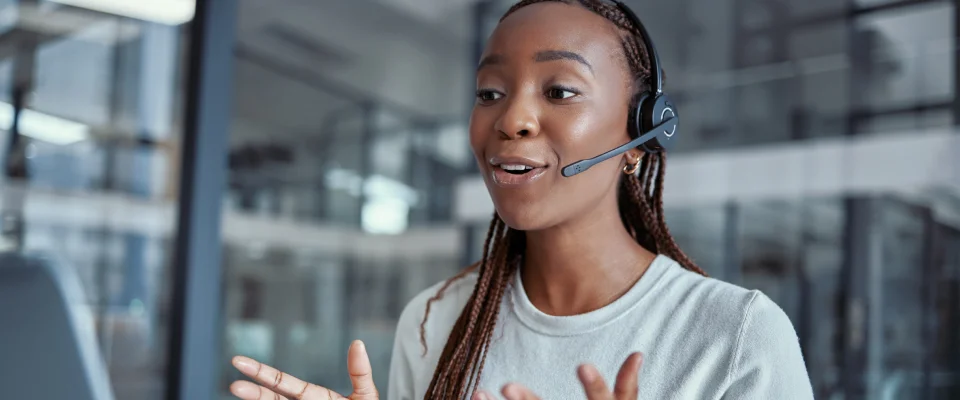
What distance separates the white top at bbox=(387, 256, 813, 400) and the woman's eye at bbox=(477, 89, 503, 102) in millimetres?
273

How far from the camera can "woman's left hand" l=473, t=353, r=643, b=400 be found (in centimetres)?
66

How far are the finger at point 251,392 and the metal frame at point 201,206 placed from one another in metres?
1.79

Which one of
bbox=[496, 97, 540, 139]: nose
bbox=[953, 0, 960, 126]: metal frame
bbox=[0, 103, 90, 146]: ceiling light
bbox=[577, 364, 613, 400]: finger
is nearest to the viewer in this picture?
bbox=[577, 364, 613, 400]: finger

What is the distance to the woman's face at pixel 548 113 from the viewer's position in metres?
0.94

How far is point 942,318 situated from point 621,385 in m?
2.97

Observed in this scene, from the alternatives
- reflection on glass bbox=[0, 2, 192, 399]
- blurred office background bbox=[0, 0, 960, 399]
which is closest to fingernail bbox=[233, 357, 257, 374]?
blurred office background bbox=[0, 0, 960, 399]

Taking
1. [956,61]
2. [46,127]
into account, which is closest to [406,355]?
[46,127]

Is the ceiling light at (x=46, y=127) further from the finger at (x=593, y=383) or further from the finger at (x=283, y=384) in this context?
the finger at (x=593, y=383)

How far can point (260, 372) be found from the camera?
34.1 inches

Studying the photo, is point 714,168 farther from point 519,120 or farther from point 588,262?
point 519,120

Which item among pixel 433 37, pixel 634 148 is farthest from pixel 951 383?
pixel 433 37

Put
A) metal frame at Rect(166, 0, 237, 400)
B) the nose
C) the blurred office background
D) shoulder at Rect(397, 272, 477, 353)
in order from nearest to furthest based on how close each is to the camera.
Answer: the nose < shoulder at Rect(397, 272, 477, 353) < metal frame at Rect(166, 0, 237, 400) < the blurred office background

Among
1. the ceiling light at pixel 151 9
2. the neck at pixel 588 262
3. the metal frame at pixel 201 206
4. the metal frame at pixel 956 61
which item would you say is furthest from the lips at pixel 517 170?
the metal frame at pixel 956 61

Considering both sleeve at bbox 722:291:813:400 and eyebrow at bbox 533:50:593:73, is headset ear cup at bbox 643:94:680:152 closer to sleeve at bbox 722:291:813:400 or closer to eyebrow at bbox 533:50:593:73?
eyebrow at bbox 533:50:593:73
